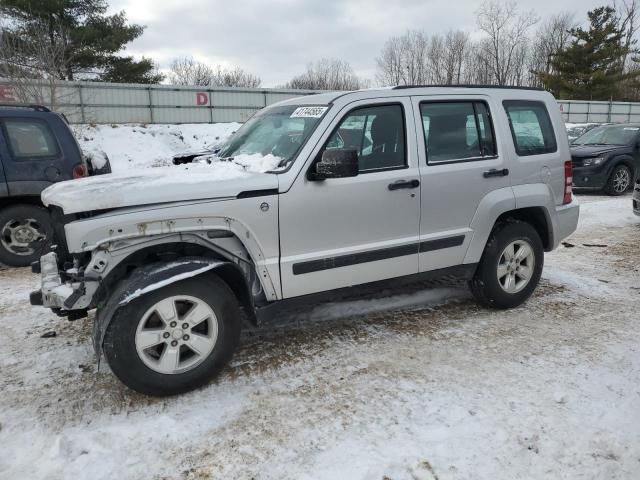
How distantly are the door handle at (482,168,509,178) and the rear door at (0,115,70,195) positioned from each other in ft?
17.2

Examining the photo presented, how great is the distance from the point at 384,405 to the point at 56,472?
1.84m

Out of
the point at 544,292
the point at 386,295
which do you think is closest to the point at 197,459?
the point at 386,295

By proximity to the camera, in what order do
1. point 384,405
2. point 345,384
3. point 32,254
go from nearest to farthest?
point 384,405 < point 345,384 < point 32,254

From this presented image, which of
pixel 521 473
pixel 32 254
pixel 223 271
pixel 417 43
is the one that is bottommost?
pixel 521 473

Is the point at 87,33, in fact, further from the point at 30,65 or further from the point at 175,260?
the point at 175,260

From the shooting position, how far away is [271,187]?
3.31 m

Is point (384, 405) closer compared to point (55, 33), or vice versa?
point (384, 405)

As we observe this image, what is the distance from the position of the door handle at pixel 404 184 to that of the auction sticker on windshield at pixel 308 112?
2.51 ft

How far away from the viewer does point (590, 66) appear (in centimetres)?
4488

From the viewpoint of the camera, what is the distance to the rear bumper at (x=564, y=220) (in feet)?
15.6

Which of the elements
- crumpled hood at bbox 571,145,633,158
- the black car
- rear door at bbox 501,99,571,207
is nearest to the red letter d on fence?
the black car

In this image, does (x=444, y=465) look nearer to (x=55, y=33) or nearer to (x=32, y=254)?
(x=32, y=254)

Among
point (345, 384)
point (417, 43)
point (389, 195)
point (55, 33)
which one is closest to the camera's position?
point (345, 384)

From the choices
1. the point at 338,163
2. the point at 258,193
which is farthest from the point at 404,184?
the point at 258,193
